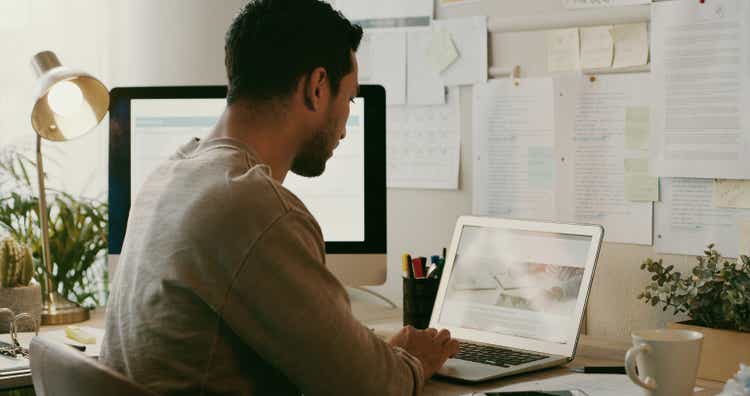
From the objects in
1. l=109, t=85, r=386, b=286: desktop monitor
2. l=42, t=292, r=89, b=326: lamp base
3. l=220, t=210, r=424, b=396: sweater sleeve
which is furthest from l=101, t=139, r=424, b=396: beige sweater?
l=42, t=292, r=89, b=326: lamp base

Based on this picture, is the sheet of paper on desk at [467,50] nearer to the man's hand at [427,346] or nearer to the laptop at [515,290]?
the laptop at [515,290]

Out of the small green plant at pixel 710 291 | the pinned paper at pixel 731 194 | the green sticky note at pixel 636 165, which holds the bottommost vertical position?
the small green plant at pixel 710 291

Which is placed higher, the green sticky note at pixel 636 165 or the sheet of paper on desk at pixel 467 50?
the sheet of paper on desk at pixel 467 50

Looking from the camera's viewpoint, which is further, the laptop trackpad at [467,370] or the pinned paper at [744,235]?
the pinned paper at [744,235]

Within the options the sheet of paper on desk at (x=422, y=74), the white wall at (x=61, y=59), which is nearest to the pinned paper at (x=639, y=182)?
the sheet of paper on desk at (x=422, y=74)

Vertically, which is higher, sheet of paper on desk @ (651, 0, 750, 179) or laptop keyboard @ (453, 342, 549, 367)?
sheet of paper on desk @ (651, 0, 750, 179)

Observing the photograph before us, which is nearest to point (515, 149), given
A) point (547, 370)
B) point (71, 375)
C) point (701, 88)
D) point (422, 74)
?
point (422, 74)

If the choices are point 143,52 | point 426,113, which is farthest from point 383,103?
point 143,52

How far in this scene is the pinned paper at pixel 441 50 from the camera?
6.09 feet

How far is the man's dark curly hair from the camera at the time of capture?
1178 mm

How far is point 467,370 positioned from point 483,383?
42 millimetres

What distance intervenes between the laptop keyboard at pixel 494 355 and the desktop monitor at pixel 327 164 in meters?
0.32

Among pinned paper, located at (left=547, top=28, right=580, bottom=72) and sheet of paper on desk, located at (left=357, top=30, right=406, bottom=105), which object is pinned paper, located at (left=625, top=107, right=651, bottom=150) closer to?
pinned paper, located at (left=547, top=28, right=580, bottom=72)

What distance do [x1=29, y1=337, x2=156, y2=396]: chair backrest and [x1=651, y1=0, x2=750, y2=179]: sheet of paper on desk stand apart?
1024mm
